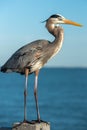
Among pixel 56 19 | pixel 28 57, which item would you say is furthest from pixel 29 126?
pixel 56 19

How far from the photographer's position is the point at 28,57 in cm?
1105

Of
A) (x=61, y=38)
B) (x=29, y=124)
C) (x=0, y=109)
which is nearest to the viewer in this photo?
(x=29, y=124)

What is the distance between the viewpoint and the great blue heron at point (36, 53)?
11055 millimetres

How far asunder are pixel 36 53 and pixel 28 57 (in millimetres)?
161

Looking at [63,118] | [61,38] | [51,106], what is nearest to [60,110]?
[51,106]

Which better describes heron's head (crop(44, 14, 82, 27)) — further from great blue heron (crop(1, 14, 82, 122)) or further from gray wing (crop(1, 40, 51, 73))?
gray wing (crop(1, 40, 51, 73))

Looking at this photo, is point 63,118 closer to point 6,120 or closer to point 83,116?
point 83,116

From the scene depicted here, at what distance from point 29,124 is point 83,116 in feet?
134

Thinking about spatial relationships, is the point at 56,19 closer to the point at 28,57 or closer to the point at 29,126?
the point at 28,57

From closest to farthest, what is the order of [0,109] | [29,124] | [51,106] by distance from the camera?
[29,124] → [0,109] → [51,106]

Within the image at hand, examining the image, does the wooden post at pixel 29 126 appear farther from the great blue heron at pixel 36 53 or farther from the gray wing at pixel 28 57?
the gray wing at pixel 28 57

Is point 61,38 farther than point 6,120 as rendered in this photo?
No

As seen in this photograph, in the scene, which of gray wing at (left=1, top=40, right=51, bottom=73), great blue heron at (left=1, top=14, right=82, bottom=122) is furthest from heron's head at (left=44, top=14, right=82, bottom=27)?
gray wing at (left=1, top=40, right=51, bottom=73)

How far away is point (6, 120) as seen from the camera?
4372 cm
